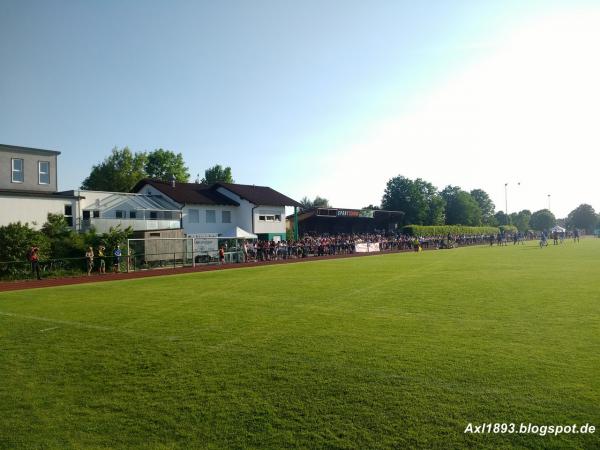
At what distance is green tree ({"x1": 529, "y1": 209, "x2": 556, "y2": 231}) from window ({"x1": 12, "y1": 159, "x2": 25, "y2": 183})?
153365mm

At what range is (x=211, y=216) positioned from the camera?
43875 millimetres

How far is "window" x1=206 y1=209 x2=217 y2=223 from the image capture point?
43.5m

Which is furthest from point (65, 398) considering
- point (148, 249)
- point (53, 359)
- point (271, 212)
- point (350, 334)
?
point (271, 212)

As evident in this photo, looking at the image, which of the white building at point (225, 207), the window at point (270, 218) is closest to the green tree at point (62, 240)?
the white building at point (225, 207)

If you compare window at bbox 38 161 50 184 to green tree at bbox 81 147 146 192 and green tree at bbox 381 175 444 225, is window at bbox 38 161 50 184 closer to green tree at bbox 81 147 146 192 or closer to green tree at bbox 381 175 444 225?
green tree at bbox 81 147 146 192

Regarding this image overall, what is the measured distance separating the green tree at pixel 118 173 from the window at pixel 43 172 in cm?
3448

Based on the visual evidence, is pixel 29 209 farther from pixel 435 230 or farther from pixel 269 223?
pixel 435 230

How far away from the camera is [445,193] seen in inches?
4414

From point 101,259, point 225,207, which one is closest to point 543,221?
point 225,207

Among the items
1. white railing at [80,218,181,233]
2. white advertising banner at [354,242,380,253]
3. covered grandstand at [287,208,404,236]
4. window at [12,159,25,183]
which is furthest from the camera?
covered grandstand at [287,208,404,236]

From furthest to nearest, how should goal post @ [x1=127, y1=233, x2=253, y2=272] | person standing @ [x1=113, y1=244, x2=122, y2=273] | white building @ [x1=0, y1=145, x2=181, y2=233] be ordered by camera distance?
goal post @ [x1=127, y1=233, x2=253, y2=272], white building @ [x1=0, y1=145, x2=181, y2=233], person standing @ [x1=113, y1=244, x2=122, y2=273]

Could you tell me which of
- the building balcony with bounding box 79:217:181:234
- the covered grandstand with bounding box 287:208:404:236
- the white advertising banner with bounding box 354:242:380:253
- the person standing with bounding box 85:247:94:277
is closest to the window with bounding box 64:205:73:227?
the building balcony with bounding box 79:217:181:234

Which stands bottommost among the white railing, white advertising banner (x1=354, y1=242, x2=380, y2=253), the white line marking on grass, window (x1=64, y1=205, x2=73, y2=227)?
the white line marking on grass

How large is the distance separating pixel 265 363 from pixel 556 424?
12.1 feet
